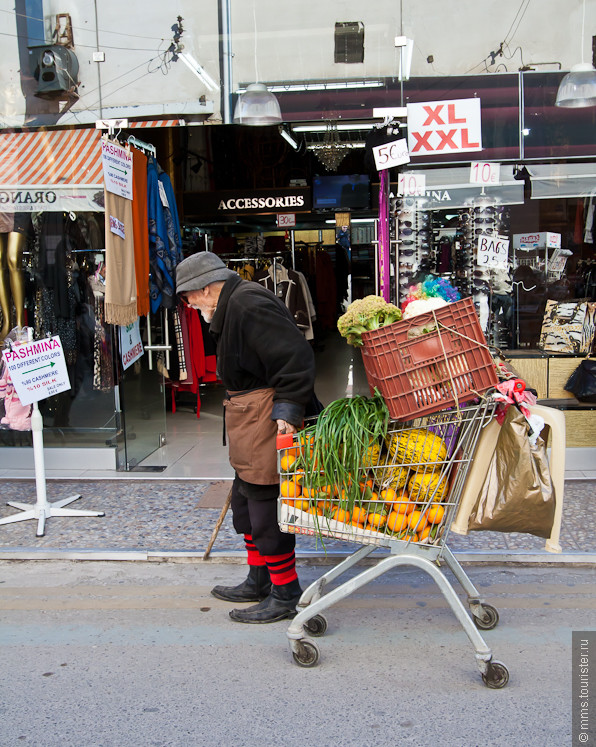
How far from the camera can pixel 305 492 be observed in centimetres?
333

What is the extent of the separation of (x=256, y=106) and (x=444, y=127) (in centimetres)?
179

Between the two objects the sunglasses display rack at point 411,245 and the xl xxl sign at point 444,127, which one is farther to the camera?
the sunglasses display rack at point 411,245

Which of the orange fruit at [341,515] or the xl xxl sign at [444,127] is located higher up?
the xl xxl sign at [444,127]

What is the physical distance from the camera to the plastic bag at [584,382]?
275 inches

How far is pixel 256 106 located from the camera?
22.1 feet

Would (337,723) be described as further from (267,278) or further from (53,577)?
(267,278)

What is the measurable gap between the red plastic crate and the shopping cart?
0.49 feet

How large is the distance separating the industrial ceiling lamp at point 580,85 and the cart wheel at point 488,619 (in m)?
5.07

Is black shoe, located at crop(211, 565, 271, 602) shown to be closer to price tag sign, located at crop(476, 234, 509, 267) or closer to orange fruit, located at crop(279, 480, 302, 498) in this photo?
orange fruit, located at crop(279, 480, 302, 498)

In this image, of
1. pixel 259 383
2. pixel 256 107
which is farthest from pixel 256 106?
pixel 259 383

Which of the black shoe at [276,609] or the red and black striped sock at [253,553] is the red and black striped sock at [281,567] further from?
the red and black striped sock at [253,553]

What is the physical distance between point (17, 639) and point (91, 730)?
1031 millimetres

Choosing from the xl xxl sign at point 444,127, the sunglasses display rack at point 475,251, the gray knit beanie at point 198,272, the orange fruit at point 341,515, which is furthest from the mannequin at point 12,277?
the orange fruit at point 341,515

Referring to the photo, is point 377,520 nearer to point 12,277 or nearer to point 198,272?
point 198,272
